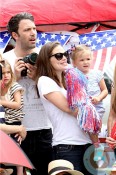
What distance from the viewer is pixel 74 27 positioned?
254 inches

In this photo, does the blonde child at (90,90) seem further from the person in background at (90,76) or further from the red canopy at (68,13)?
the red canopy at (68,13)

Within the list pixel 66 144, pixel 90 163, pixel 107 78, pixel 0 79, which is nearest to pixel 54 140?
pixel 66 144

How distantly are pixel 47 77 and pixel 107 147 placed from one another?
701 millimetres

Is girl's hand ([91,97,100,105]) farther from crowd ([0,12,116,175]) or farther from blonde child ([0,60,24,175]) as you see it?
blonde child ([0,60,24,175])

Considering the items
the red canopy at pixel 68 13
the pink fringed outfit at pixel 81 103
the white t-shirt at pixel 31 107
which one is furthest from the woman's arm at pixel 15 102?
the red canopy at pixel 68 13

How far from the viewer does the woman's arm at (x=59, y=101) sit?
2.99m

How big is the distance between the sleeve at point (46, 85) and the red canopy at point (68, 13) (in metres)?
3.38

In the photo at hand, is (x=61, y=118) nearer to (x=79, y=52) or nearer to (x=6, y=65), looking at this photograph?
(x=6, y=65)

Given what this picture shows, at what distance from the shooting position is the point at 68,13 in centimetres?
641

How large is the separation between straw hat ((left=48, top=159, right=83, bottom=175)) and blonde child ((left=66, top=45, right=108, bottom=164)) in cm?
28

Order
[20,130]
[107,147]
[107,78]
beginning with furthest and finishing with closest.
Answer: [107,78], [107,147], [20,130]

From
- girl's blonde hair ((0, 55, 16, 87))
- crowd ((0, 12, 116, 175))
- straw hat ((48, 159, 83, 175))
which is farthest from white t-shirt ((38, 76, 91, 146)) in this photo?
girl's blonde hair ((0, 55, 16, 87))

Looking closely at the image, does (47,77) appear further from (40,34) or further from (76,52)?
(40,34)

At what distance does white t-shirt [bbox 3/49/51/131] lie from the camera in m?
3.41
